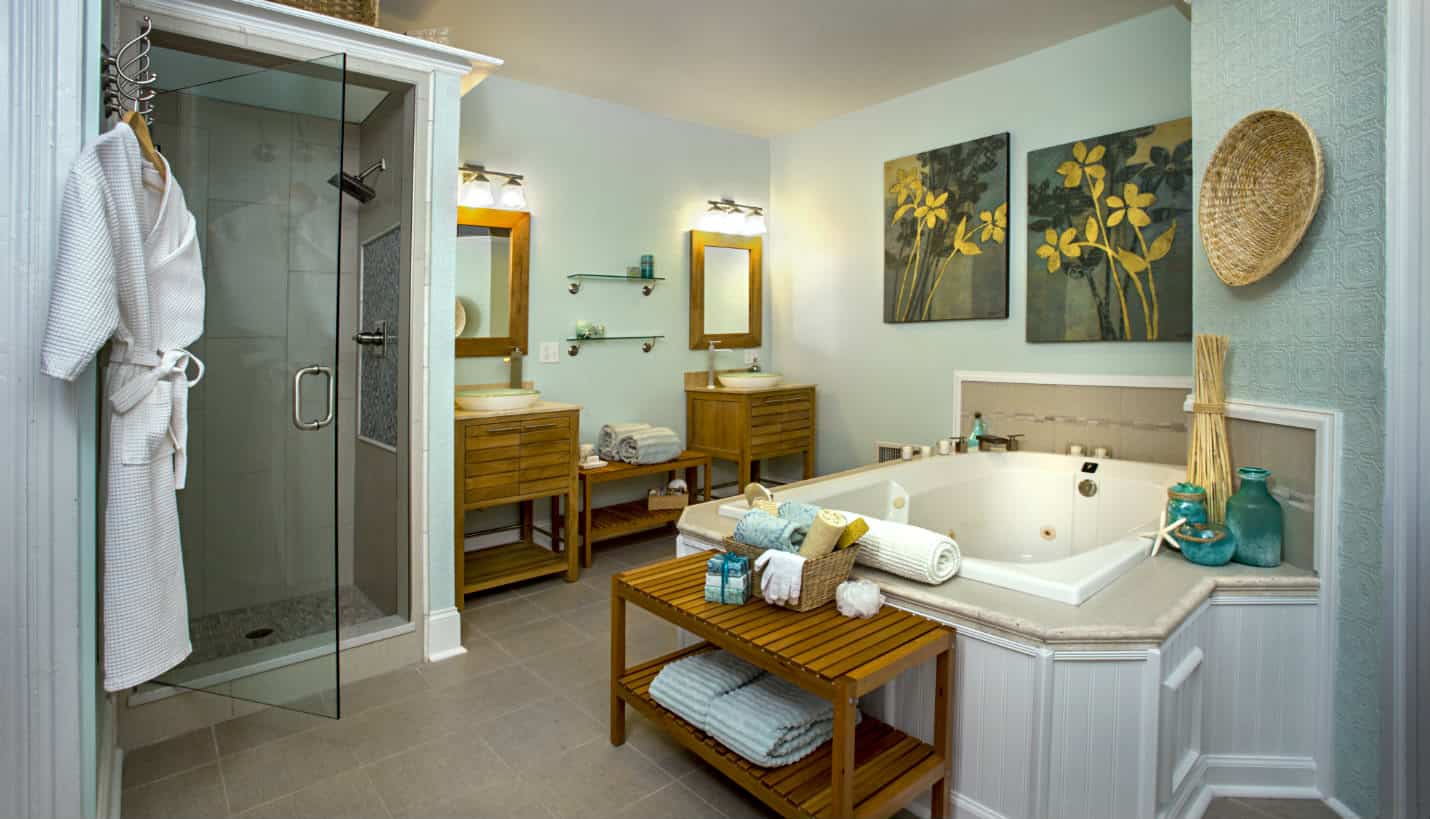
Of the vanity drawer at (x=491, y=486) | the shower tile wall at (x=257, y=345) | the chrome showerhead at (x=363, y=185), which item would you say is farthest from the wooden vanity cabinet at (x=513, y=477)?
the shower tile wall at (x=257, y=345)

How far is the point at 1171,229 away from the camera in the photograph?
312cm

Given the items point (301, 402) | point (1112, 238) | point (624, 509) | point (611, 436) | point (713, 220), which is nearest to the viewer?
point (301, 402)

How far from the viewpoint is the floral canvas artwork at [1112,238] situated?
3.11m

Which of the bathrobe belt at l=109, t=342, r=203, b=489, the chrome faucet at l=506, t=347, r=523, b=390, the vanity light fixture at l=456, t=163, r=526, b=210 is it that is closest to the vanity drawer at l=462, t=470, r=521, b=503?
the chrome faucet at l=506, t=347, r=523, b=390

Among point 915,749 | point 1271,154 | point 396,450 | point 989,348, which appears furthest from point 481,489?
point 1271,154

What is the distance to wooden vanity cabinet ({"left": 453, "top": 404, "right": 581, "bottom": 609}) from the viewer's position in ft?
10.2

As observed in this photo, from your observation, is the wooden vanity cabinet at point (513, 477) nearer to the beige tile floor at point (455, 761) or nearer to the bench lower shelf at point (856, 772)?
the beige tile floor at point (455, 761)

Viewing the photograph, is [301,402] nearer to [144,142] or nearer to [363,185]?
[144,142]

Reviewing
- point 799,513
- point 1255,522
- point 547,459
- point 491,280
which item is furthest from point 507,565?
point 1255,522

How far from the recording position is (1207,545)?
1984 mm

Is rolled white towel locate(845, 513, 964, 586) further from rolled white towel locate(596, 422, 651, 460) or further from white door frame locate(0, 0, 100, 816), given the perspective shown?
rolled white towel locate(596, 422, 651, 460)

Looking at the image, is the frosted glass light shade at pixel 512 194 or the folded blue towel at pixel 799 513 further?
the frosted glass light shade at pixel 512 194

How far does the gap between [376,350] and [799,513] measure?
1.66 metres

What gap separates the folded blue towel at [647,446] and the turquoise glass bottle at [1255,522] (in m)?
2.58
